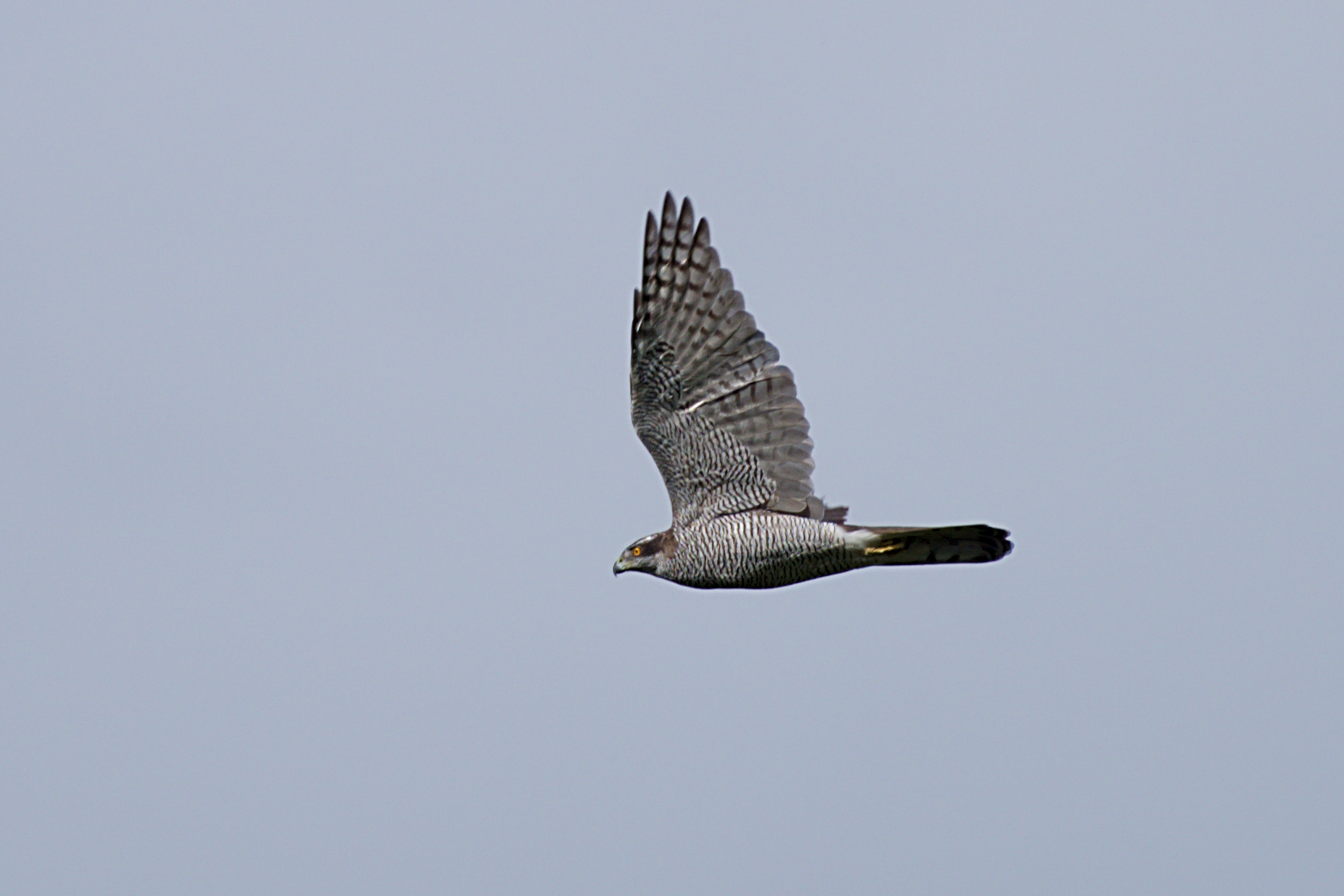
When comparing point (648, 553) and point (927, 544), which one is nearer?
point (927, 544)

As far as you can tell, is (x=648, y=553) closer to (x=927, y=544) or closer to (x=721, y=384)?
(x=721, y=384)

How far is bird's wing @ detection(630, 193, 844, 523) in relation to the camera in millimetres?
10391

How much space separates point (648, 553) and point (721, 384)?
4.34 ft

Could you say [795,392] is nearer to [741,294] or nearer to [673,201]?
[741,294]

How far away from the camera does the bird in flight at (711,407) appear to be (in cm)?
1037

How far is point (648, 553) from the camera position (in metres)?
10.6

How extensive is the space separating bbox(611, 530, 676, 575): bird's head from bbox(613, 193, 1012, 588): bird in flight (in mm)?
18

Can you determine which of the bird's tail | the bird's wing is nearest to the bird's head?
the bird's wing

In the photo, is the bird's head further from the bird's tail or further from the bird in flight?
the bird's tail

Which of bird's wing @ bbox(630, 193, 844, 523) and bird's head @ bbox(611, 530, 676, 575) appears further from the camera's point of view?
bird's head @ bbox(611, 530, 676, 575)

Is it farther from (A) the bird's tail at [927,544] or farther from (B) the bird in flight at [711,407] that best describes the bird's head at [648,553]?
(A) the bird's tail at [927,544]

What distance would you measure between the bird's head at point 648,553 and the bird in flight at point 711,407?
0.06 ft

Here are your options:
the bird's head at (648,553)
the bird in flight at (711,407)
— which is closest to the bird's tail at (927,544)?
the bird in flight at (711,407)

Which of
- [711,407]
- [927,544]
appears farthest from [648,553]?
[927,544]
